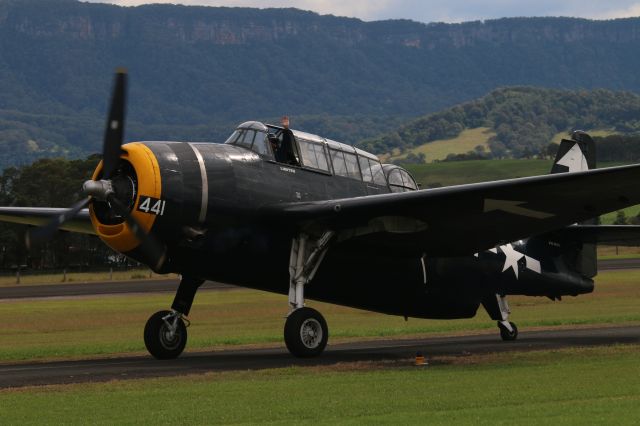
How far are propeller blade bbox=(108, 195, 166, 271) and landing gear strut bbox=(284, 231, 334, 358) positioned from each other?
8.66 ft

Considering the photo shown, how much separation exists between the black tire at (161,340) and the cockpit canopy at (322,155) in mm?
3748

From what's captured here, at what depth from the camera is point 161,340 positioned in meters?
21.6

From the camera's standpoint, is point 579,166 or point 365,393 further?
point 579,166

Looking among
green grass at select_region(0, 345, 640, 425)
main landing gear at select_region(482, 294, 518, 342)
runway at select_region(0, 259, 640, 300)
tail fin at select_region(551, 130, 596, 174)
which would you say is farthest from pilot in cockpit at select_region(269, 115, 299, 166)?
runway at select_region(0, 259, 640, 300)

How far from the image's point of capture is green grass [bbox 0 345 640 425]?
523 inches

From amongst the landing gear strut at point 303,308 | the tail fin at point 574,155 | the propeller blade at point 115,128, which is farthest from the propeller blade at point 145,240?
the tail fin at point 574,155

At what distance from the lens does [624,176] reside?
1875 cm

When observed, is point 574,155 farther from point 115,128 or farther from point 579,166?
point 115,128

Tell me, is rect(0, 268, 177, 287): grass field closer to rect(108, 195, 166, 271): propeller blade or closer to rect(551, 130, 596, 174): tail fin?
rect(551, 130, 596, 174): tail fin

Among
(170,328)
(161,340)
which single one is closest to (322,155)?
(170,328)

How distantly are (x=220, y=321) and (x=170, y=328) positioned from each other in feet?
51.2

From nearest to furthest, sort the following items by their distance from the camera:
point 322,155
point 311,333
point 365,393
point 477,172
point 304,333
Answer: point 365,393
point 304,333
point 311,333
point 322,155
point 477,172

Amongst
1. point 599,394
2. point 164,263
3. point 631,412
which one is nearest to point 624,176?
point 599,394

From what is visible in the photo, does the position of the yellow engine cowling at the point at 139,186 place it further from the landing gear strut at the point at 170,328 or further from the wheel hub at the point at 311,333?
the wheel hub at the point at 311,333
